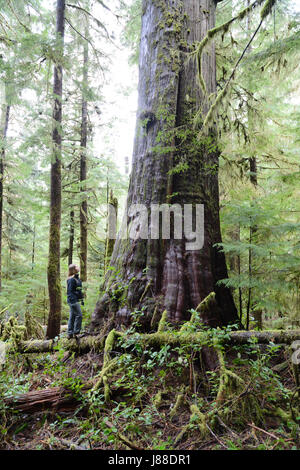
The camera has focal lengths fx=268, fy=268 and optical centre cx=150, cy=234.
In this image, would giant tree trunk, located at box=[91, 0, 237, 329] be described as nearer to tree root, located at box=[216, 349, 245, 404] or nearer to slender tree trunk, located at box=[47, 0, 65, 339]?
tree root, located at box=[216, 349, 245, 404]

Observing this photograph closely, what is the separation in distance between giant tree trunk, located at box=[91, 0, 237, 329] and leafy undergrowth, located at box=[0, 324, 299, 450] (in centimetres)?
74

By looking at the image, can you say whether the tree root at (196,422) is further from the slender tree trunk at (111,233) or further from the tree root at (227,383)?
the slender tree trunk at (111,233)

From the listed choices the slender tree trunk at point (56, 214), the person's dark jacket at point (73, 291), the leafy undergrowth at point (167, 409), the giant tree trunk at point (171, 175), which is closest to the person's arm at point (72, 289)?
the person's dark jacket at point (73, 291)

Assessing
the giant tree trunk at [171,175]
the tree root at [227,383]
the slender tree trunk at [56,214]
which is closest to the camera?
the tree root at [227,383]

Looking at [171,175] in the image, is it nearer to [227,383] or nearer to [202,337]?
[202,337]

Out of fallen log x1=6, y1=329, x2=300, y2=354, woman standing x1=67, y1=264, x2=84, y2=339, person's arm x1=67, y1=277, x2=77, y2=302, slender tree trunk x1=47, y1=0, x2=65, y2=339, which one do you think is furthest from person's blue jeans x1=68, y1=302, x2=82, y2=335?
slender tree trunk x1=47, y1=0, x2=65, y2=339

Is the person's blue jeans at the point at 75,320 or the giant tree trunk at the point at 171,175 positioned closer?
the giant tree trunk at the point at 171,175

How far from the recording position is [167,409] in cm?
297

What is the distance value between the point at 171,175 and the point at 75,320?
304 cm

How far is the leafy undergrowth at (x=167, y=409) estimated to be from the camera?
2.49m

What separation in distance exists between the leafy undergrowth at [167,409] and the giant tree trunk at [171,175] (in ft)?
2.41

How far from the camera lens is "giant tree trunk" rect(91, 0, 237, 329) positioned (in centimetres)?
414

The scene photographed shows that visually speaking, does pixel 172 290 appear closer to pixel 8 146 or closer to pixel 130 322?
pixel 130 322

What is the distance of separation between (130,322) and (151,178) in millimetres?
2382
